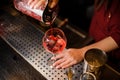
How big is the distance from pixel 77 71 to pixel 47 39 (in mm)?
223

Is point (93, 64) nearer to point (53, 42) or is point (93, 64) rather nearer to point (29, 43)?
point (53, 42)

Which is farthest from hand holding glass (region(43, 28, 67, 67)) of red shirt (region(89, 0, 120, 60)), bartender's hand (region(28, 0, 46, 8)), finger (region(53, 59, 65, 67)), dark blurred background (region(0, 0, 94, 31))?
dark blurred background (region(0, 0, 94, 31))

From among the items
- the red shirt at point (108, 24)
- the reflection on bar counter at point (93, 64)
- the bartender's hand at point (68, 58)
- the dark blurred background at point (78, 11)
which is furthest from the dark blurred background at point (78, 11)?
the reflection on bar counter at point (93, 64)

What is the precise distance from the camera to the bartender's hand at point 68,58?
1.08 m

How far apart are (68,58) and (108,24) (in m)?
0.35

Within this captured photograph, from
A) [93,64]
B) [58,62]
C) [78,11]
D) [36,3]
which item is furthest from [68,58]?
[78,11]

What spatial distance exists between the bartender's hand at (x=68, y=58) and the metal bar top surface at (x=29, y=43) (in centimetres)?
3

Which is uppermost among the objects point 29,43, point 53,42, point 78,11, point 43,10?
point 43,10

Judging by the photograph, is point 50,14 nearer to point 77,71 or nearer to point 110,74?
point 77,71

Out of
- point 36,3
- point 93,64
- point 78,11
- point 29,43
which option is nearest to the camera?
point 93,64

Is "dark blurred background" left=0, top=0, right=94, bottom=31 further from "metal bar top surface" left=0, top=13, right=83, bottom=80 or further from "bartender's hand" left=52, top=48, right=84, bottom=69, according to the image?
"bartender's hand" left=52, top=48, right=84, bottom=69

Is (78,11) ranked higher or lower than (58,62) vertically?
lower

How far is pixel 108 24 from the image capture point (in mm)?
1266

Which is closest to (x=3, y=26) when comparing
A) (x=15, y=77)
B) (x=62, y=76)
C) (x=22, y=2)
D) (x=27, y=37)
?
(x=27, y=37)
